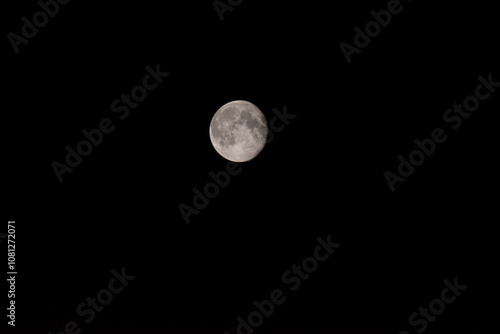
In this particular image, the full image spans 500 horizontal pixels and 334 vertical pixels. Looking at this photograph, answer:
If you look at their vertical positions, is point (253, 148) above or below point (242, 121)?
below

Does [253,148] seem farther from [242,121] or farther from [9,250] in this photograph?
[9,250]

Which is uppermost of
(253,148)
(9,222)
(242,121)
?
(9,222)

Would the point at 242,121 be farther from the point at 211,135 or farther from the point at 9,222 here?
the point at 9,222

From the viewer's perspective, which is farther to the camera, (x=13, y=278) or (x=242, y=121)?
(x=242, y=121)

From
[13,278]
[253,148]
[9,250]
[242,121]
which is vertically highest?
[9,250]

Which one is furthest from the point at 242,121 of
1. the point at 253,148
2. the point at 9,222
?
the point at 9,222

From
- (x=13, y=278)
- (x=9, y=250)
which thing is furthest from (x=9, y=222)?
(x=13, y=278)
